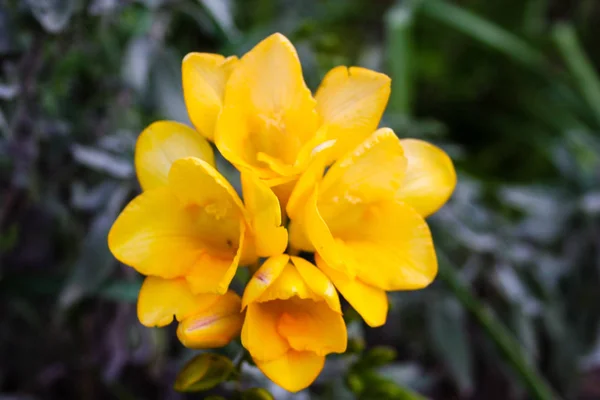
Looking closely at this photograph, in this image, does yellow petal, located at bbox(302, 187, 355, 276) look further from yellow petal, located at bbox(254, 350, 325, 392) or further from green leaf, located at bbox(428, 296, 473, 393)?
green leaf, located at bbox(428, 296, 473, 393)

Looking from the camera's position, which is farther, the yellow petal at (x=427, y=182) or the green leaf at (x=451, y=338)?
the green leaf at (x=451, y=338)

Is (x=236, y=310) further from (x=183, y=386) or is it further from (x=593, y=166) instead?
(x=593, y=166)

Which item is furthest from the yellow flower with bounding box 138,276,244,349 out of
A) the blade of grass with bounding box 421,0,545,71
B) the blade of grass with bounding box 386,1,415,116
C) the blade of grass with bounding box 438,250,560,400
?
the blade of grass with bounding box 421,0,545,71

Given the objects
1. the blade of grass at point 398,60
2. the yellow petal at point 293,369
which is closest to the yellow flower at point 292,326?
the yellow petal at point 293,369

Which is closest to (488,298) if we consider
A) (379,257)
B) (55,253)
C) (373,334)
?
(373,334)

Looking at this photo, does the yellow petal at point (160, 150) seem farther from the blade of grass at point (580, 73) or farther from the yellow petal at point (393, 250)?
the blade of grass at point (580, 73)

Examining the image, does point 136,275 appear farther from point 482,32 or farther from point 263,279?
point 482,32
